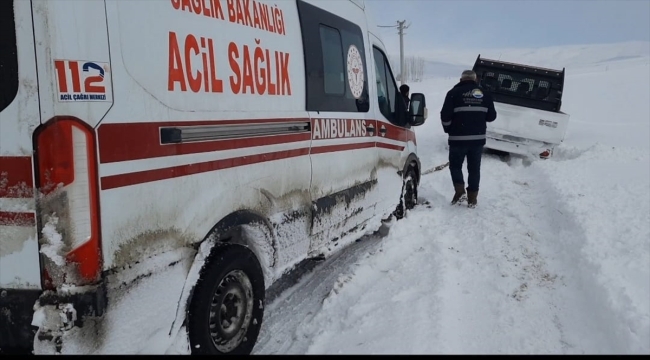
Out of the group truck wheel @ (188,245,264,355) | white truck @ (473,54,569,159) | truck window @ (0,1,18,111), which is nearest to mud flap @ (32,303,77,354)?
truck wheel @ (188,245,264,355)

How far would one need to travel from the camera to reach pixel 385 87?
5469mm

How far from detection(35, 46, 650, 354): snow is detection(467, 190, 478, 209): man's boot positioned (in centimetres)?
13

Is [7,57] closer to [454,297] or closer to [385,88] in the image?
[454,297]

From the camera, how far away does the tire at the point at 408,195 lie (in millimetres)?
6566

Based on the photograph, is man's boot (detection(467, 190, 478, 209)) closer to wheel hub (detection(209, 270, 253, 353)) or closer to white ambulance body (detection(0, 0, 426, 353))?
white ambulance body (detection(0, 0, 426, 353))

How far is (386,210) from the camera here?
5.84m

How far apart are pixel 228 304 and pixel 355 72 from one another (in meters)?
2.48

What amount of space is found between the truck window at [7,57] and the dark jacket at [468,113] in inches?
235

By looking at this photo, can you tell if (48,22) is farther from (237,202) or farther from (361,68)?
(361,68)

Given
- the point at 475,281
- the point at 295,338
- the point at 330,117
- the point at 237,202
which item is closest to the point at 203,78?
the point at 237,202

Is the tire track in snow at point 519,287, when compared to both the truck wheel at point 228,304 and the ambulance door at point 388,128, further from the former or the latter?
the truck wheel at point 228,304

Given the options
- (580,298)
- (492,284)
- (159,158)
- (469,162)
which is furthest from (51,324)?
(469,162)

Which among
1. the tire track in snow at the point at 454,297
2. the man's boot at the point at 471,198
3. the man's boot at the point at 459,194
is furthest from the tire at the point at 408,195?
the man's boot at the point at 471,198

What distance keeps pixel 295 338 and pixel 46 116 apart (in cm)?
221
